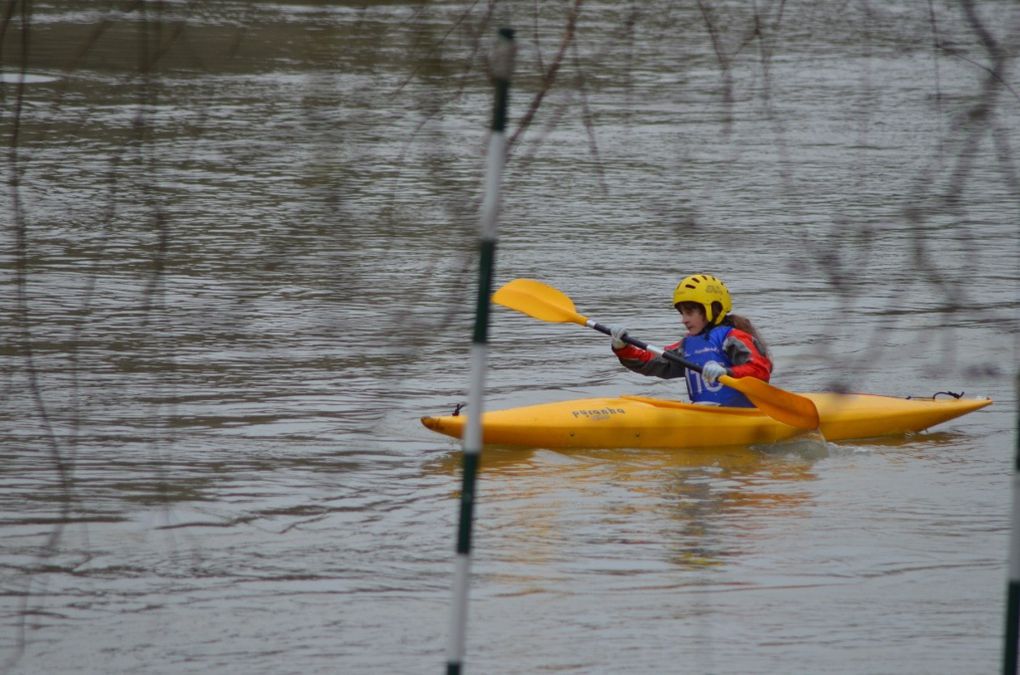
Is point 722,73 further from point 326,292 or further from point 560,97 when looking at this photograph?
point 326,292

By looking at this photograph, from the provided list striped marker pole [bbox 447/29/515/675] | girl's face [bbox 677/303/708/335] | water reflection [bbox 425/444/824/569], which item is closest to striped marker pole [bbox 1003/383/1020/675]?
striped marker pole [bbox 447/29/515/675]

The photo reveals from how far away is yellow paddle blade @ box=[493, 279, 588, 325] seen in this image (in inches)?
327

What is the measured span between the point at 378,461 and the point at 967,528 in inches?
116

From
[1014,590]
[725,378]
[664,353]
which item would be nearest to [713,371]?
[725,378]

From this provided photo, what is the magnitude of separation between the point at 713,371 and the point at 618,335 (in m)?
0.60

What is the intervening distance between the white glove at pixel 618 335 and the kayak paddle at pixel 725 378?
196 mm

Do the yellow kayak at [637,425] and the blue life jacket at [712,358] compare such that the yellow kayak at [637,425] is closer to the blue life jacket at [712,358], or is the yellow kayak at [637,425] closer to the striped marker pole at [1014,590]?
the blue life jacket at [712,358]

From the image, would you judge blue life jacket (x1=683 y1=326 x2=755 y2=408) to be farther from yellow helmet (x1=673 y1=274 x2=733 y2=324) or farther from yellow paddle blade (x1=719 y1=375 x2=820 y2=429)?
yellow paddle blade (x1=719 y1=375 x2=820 y2=429)

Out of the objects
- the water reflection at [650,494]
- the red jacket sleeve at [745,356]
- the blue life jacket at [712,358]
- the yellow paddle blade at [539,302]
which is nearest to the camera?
the water reflection at [650,494]

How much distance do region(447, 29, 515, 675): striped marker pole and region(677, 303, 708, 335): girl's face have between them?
18.9 feet

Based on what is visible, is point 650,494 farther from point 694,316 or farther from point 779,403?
point 694,316

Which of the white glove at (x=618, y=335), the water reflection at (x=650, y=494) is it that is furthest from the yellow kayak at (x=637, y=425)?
the white glove at (x=618, y=335)

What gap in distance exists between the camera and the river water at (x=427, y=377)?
3.06 m

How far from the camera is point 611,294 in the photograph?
12078mm
